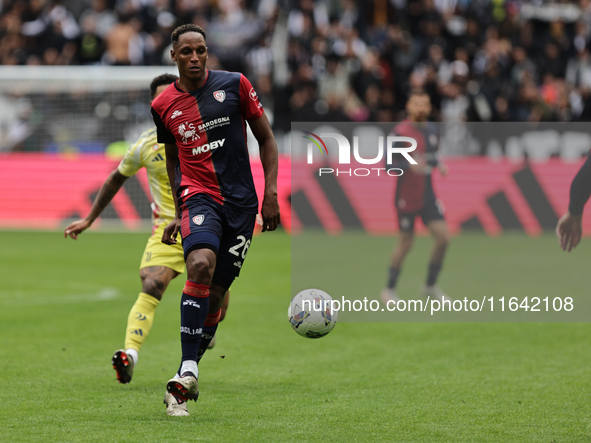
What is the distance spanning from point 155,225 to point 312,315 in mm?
1467

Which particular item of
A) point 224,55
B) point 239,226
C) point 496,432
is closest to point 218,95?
point 239,226

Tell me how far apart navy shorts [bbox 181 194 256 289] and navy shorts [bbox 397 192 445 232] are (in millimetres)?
5933

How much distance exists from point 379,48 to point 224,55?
366 centimetres

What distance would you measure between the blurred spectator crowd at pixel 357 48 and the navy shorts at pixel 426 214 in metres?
7.88

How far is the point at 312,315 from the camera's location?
7160mm

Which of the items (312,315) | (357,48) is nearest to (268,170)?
(312,315)

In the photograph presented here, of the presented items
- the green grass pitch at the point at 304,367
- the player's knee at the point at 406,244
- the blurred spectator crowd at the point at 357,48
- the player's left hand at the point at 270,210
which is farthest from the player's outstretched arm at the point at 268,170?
the blurred spectator crowd at the point at 357,48

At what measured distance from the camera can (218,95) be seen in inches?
236

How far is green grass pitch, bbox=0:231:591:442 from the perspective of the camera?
5562 mm

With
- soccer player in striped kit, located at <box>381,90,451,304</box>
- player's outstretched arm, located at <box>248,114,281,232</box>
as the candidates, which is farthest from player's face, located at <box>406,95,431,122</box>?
player's outstretched arm, located at <box>248,114,281,232</box>

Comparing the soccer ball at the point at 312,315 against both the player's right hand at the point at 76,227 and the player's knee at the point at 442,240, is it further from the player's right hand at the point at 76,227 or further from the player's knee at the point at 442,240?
the player's knee at the point at 442,240

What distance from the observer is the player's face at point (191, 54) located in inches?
232

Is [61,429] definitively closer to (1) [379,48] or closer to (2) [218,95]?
(2) [218,95]

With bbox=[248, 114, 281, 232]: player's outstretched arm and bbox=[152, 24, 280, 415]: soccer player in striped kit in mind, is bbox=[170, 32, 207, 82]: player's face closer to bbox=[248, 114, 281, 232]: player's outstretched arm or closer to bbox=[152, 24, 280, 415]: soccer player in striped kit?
bbox=[152, 24, 280, 415]: soccer player in striped kit
